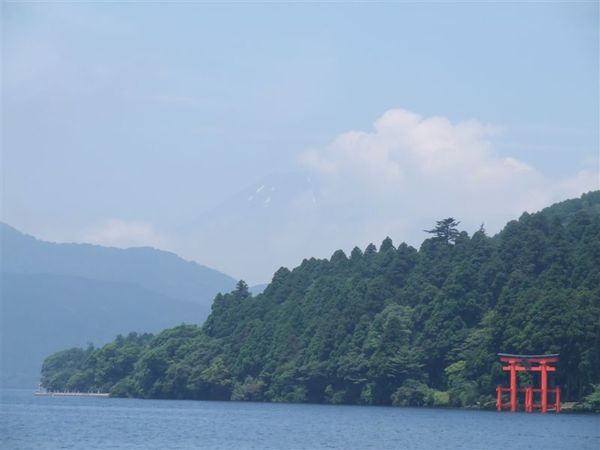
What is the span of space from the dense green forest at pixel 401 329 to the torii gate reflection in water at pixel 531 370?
133 cm

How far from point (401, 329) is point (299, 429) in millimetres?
36126

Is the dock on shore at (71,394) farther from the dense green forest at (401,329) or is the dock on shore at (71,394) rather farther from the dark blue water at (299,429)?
the dark blue water at (299,429)

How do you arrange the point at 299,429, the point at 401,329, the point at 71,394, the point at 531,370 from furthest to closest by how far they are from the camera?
the point at 71,394
the point at 401,329
the point at 531,370
the point at 299,429

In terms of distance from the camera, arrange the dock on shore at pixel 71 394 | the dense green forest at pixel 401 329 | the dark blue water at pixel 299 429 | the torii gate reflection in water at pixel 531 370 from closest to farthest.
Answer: the dark blue water at pixel 299 429 → the torii gate reflection in water at pixel 531 370 → the dense green forest at pixel 401 329 → the dock on shore at pixel 71 394

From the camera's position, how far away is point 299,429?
69.6 m

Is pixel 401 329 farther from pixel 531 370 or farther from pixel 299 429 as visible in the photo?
pixel 299 429

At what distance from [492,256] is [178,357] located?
36.8 meters

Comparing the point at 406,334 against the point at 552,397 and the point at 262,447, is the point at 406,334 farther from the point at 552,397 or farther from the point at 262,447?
the point at 262,447

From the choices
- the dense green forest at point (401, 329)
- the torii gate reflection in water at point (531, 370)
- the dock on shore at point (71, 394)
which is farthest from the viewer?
the dock on shore at point (71, 394)

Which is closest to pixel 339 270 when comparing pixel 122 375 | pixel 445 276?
pixel 445 276

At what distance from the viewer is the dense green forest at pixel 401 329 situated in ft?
298

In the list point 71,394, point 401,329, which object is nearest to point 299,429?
point 401,329

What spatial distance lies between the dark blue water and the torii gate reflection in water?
3.10 meters

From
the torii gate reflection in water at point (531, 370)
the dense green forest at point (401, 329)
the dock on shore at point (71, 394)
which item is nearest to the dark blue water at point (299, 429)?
the torii gate reflection in water at point (531, 370)
